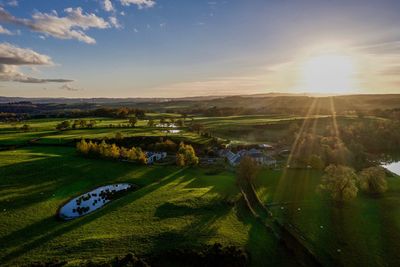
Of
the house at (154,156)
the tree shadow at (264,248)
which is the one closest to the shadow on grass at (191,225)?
the tree shadow at (264,248)

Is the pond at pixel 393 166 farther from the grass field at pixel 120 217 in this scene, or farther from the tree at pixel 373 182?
the grass field at pixel 120 217

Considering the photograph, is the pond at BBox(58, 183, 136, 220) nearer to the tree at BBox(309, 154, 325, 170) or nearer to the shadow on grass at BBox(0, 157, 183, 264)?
the shadow on grass at BBox(0, 157, 183, 264)

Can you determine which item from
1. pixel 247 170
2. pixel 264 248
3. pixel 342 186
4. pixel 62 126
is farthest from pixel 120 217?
pixel 62 126

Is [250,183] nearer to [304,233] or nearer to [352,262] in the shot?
[304,233]

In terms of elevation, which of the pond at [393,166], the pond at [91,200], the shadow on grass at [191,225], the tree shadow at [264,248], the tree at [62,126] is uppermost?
the tree at [62,126]

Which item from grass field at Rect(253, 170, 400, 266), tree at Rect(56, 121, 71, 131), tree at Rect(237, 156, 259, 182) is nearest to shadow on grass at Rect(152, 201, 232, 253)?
grass field at Rect(253, 170, 400, 266)
